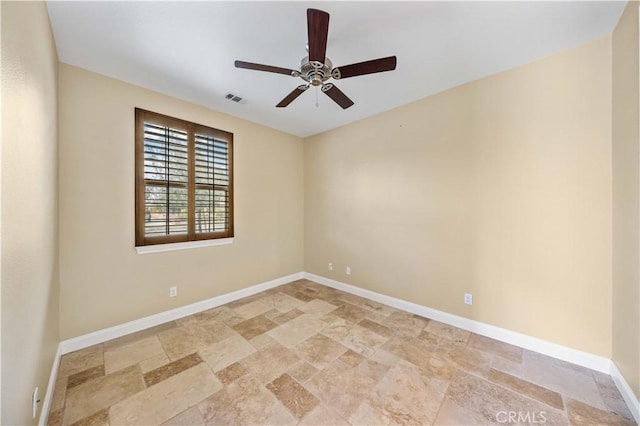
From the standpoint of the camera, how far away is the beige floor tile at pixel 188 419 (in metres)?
1.53

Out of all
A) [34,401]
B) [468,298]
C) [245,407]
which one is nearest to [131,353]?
[34,401]

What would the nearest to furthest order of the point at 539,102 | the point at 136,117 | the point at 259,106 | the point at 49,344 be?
the point at 49,344 → the point at 539,102 → the point at 136,117 → the point at 259,106

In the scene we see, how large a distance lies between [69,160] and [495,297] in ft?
14.7

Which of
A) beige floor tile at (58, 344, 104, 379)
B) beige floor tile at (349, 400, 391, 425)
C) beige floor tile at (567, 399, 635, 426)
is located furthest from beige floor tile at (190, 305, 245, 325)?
beige floor tile at (567, 399, 635, 426)

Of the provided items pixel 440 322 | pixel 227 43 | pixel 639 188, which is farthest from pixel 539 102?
pixel 227 43

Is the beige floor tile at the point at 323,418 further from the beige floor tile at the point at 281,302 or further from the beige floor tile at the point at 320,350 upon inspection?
the beige floor tile at the point at 281,302

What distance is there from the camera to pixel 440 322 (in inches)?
112

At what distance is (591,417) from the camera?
1.57 metres

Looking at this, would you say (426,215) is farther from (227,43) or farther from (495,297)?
(227,43)

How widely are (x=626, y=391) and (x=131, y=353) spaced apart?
13.2ft

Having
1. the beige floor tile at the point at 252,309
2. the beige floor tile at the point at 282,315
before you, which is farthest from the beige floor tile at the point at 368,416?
the beige floor tile at the point at 252,309

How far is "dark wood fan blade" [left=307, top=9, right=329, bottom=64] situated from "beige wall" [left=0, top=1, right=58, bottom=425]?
1348 millimetres

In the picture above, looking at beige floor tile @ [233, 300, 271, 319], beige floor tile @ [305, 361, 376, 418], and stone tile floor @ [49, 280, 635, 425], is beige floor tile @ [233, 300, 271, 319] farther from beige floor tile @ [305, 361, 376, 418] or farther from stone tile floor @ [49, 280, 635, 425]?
beige floor tile @ [305, 361, 376, 418]

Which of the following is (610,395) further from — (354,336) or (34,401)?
(34,401)
